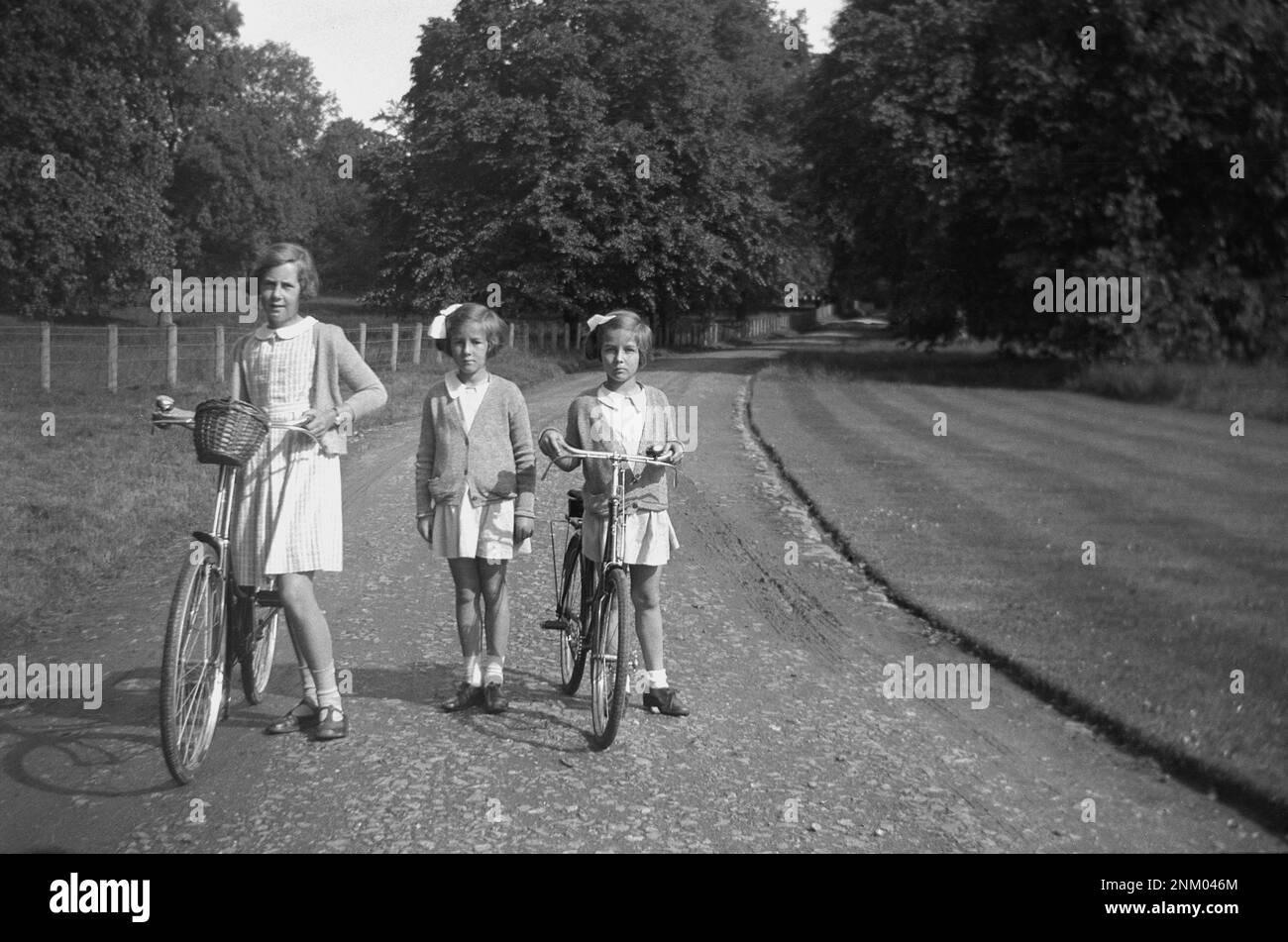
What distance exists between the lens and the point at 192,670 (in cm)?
490

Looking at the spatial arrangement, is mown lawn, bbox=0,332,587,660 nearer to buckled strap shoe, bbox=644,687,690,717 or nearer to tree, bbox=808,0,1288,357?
buckled strap shoe, bbox=644,687,690,717

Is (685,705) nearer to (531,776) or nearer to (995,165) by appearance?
(531,776)

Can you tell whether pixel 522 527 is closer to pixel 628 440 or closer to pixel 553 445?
pixel 553 445

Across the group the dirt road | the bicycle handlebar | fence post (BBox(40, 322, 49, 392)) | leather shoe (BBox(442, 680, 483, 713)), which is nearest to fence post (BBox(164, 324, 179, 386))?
fence post (BBox(40, 322, 49, 392))

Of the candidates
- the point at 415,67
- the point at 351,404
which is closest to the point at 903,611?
the point at 351,404

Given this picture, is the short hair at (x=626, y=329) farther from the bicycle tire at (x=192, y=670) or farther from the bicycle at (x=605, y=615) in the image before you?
the bicycle tire at (x=192, y=670)

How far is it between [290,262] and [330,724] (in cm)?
191

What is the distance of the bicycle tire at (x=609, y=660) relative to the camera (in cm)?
519

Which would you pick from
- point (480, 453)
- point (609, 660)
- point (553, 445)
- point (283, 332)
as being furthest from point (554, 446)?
point (283, 332)

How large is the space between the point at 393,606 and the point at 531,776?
10.1ft

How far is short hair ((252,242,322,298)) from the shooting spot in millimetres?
5086

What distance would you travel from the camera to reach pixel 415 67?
45.4m

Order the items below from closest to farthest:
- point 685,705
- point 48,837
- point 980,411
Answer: point 48,837 < point 685,705 < point 980,411

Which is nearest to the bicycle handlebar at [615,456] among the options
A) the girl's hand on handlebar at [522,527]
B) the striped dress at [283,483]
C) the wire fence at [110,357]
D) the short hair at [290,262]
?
the girl's hand on handlebar at [522,527]
